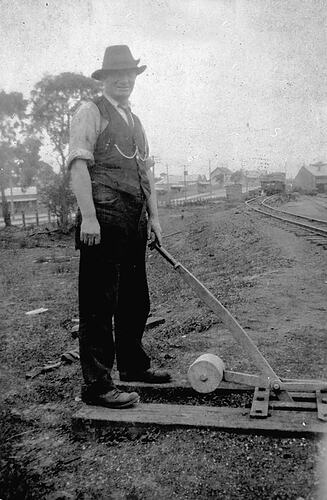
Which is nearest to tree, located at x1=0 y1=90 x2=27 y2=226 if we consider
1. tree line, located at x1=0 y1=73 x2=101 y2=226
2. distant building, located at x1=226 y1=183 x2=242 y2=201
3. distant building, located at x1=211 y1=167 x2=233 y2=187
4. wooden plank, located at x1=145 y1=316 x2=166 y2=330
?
tree line, located at x1=0 y1=73 x2=101 y2=226

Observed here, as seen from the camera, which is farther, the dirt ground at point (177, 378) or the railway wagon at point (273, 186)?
the railway wagon at point (273, 186)

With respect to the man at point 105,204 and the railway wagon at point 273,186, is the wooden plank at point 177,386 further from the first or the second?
the railway wagon at point 273,186

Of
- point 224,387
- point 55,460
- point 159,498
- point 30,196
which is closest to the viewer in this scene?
point 159,498

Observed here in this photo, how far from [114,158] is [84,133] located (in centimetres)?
26

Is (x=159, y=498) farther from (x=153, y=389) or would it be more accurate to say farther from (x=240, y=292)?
(x=240, y=292)

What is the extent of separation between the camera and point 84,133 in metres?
3.02

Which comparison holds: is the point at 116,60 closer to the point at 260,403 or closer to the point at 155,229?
the point at 155,229

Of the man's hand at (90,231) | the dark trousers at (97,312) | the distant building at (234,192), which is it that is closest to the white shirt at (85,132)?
the man's hand at (90,231)

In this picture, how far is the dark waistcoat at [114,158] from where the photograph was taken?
10.2 feet

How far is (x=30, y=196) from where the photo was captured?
7919 cm

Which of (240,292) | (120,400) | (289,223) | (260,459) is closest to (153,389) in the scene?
(120,400)

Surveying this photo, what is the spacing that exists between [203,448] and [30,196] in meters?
80.4

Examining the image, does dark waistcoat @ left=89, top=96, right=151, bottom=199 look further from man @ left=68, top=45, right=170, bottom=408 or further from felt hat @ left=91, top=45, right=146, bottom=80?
felt hat @ left=91, top=45, right=146, bottom=80

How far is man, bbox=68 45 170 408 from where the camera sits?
3.03 m
